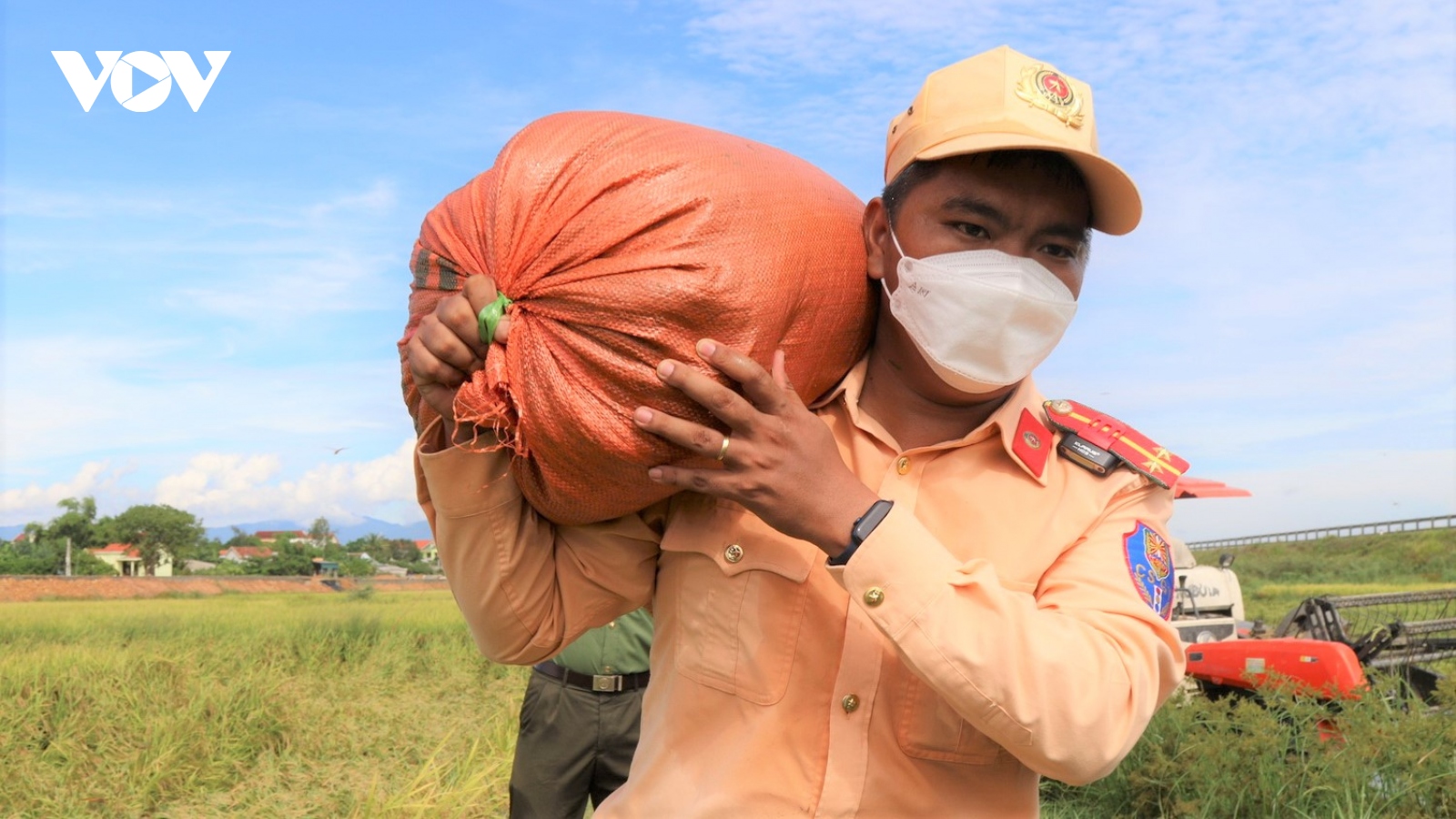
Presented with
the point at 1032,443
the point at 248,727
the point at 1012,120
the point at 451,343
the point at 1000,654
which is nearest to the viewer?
the point at 1000,654

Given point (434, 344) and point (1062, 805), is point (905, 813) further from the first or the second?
point (1062, 805)

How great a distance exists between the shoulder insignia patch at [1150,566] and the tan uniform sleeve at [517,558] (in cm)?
75

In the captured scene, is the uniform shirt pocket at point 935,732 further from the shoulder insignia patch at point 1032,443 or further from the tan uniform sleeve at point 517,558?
the tan uniform sleeve at point 517,558

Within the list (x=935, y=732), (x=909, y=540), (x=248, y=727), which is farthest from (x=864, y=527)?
(x=248, y=727)

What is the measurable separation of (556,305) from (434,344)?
0.61 ft

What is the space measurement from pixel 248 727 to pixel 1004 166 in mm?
6682

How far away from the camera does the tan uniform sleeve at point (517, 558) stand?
167cm

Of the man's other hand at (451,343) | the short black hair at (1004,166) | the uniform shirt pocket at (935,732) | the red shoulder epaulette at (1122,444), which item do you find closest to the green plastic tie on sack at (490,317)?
the man's other hand at (451,343)

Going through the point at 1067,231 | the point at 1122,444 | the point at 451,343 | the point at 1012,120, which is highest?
the point at 1012,120

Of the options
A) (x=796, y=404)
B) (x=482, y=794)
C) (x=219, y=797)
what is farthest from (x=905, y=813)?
(x=219, y=797)

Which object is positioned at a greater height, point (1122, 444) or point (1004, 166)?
point (1004, 166)

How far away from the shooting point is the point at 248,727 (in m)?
6.86

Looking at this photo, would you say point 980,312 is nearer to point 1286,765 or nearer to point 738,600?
point 738,600

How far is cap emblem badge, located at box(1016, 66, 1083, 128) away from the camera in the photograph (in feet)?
5.51
